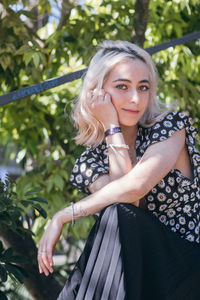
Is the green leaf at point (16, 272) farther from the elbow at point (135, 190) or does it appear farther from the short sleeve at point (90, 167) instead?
the elbow at point (135, 190)

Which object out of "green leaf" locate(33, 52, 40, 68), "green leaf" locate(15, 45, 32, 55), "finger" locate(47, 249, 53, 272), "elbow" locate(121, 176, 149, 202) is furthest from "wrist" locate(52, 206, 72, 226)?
"green leaf" locate(15, 45, 32, 55)

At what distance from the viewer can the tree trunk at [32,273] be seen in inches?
107

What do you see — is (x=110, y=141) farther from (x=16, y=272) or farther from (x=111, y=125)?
(x=16, y=272)

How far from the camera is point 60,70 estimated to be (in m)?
3.61

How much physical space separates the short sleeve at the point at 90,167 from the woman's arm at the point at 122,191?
21 centimetres

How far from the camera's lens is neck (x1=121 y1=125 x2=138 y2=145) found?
2209 mm

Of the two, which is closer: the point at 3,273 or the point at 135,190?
the point at 135,190

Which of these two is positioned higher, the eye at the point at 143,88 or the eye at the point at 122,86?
the eye at the point at 122,86

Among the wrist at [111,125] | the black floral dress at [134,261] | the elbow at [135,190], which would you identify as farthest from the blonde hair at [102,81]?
the elbow at [135,190]

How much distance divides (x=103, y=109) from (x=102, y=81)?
0.12 metres

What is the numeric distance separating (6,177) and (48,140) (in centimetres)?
152

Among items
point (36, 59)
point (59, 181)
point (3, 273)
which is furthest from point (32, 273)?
point (36, 59)

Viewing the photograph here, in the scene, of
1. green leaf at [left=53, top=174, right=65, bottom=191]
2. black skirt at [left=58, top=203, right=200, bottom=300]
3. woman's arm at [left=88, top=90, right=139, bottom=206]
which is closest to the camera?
black skirt at [left=58, top=203, right=200, bottom=300]

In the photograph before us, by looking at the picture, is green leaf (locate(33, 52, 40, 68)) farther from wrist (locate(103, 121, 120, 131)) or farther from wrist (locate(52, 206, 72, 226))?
wrist (locate(52, 206, 72, 226))
